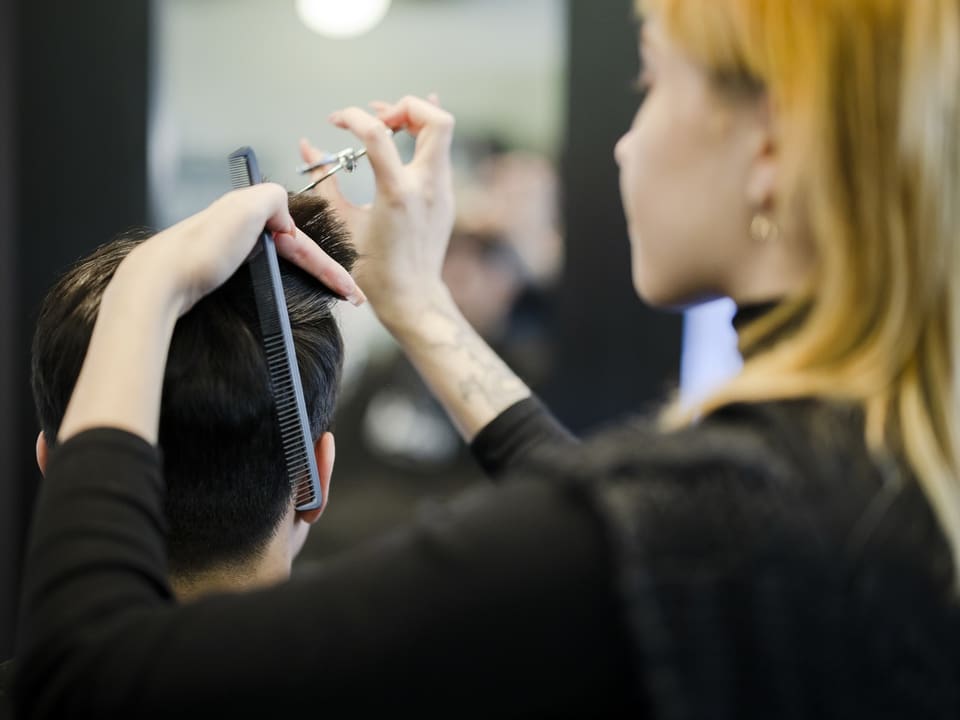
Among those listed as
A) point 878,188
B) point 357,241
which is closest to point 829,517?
point 878,188

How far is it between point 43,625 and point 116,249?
0.45 m

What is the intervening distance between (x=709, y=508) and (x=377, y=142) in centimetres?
57

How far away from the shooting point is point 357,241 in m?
1.05

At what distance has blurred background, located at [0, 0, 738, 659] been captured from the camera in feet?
8.10

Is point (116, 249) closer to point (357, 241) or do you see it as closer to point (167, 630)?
point (357, 241)

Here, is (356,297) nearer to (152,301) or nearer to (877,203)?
(152,301)

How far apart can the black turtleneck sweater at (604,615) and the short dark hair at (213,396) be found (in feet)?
0.99

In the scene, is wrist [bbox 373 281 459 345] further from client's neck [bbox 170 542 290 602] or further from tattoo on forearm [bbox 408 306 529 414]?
client's neck [bbox 170 542 290 602]

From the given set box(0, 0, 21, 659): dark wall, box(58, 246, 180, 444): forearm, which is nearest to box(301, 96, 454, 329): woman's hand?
box(58, 246, 180, 444): forearm

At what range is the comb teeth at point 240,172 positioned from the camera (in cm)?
85

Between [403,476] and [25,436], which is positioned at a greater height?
[25,436]

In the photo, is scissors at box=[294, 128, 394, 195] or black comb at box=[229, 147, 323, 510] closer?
black comb at box=[229, 147, 323, 510]

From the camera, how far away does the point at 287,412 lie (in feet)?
2.84

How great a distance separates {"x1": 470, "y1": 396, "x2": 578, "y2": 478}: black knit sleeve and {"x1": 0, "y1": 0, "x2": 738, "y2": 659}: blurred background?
4.15 ft
